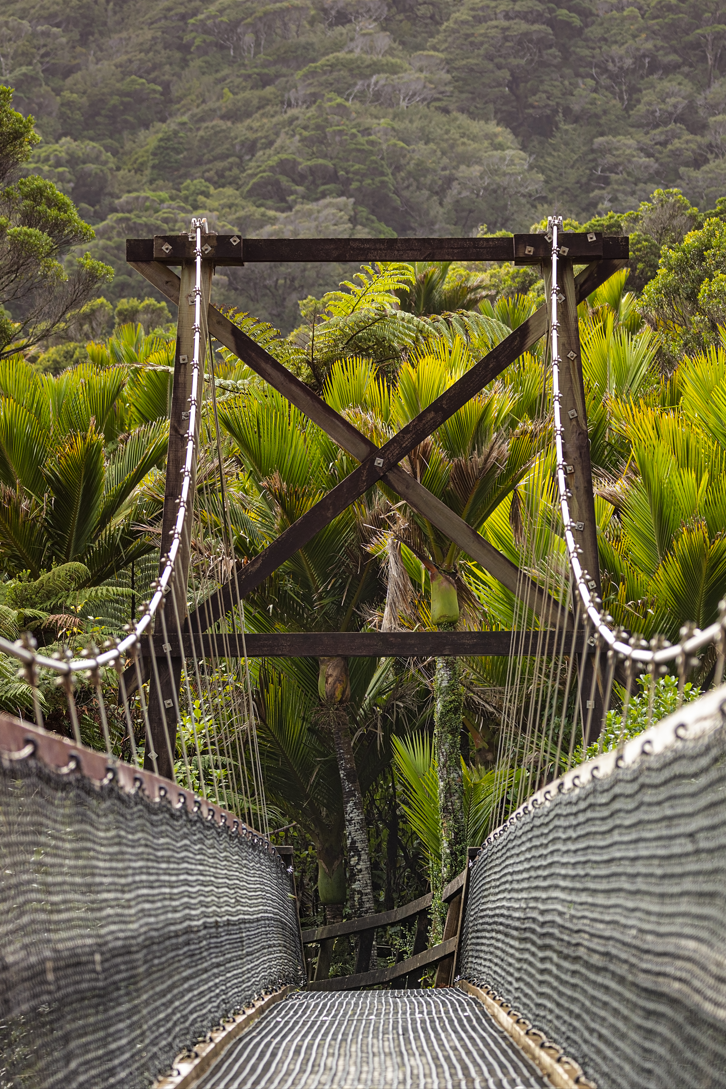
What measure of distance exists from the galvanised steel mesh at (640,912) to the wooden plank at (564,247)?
332cm

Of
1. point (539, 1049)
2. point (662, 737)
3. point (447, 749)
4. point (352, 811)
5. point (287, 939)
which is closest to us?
point (662, 737)

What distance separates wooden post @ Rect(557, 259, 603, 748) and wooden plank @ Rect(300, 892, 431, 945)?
83.8 inches

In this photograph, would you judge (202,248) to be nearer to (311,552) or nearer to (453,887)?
(311,552)

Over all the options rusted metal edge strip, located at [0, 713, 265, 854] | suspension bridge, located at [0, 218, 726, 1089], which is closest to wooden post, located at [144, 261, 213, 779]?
suspension bridge, located at [0, 218, 726, 1089]

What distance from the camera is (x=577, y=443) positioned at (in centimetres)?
525

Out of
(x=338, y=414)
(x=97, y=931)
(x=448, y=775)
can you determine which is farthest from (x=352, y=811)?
(x=97, y=931)

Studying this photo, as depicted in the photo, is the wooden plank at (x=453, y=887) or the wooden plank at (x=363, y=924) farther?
the wooden plank at (x=363, y=924)

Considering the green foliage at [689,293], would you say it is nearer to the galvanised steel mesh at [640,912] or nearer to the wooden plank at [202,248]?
the wooden plank at [202,248]

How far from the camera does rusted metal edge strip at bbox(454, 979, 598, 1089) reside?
2068 mm

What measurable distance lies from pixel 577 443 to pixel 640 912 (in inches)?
147

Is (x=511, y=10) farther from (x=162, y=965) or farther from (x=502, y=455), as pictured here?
(x=162, y=965)

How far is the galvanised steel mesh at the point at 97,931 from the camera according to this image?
1.56m

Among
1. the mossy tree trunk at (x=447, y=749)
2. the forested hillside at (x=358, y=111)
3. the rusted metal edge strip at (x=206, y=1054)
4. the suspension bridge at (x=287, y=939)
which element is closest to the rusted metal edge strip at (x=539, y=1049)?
the suspension bridge at (x=287, y=939)

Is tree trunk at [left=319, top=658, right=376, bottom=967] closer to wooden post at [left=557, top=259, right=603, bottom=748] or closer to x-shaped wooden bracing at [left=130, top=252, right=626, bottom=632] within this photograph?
x-shaped wooden bracing at [left=130, top=252, right=626, bottom=632]
